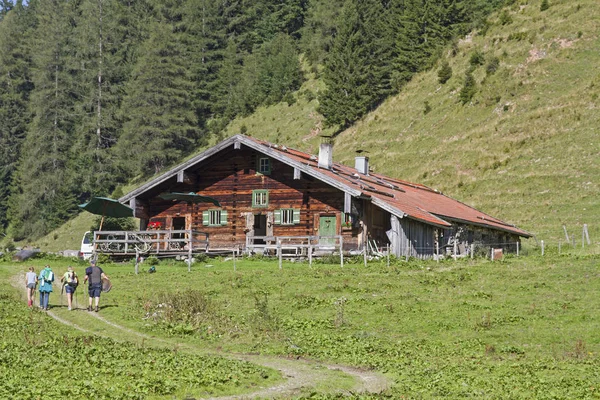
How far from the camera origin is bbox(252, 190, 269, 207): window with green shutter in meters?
47.5

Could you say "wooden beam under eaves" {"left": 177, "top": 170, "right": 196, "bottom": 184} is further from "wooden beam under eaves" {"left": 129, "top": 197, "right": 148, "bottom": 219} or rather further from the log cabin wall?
"wooden beam under eaves" {"left": 129, "top": 197, "right": 148, "bottom": 219}

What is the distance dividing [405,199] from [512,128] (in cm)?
3212

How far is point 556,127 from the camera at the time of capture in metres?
73.4

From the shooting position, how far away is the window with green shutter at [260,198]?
47.5 m

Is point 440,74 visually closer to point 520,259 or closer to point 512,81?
point 512,81

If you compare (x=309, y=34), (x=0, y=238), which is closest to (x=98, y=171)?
(x=0, y=238)

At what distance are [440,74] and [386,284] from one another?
207 ft

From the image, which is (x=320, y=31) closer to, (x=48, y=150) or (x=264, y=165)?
(x=48, y=150)

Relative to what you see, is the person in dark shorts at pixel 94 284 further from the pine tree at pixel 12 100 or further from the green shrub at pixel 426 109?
the pine tree at pixel 12 100

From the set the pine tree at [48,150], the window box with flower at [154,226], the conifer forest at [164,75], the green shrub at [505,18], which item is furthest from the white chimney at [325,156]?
the pine tree at [48,150]

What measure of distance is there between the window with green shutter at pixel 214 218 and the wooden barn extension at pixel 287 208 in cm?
5

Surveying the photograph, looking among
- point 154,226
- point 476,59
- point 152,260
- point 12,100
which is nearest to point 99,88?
point 12,100

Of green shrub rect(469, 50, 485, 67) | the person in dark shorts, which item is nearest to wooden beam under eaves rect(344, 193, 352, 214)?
the person in dark shorts

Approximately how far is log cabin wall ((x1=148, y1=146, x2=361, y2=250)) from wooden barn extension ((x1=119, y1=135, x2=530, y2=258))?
5cm
